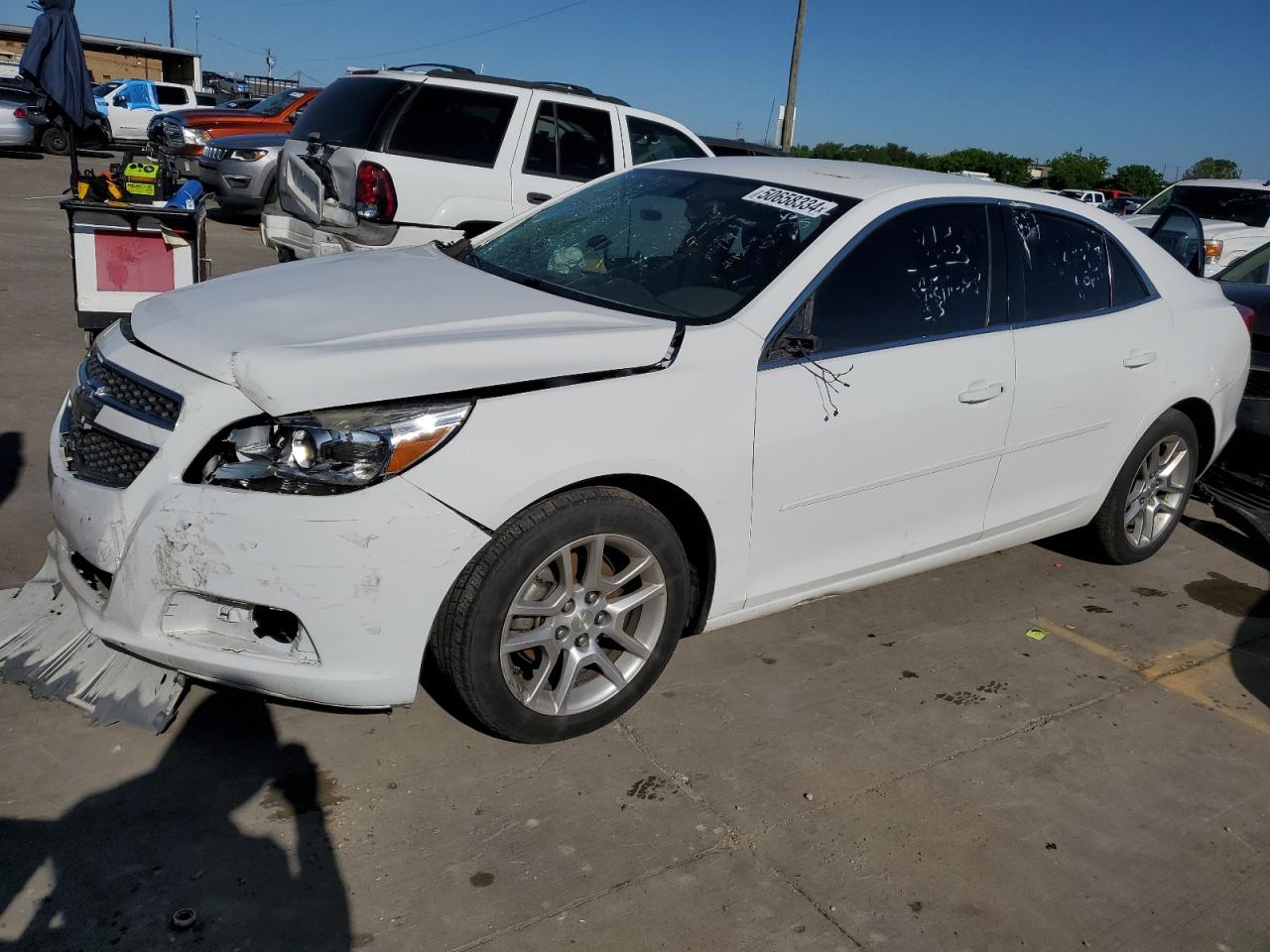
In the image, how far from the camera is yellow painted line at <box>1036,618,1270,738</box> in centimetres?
390

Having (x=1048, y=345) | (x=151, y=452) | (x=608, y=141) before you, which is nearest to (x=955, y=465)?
(x=1048, y=345)

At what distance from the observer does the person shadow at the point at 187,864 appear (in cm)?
243

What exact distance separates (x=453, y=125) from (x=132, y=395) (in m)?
5.66

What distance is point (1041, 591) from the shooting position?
15.8ft

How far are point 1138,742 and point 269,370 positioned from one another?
3.02 metres

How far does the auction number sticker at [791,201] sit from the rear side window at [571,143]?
4.75 meters

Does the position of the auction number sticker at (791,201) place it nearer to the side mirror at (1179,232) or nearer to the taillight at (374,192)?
the side mirror at (1179,232)

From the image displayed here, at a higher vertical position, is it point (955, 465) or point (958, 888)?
point (955, 465)

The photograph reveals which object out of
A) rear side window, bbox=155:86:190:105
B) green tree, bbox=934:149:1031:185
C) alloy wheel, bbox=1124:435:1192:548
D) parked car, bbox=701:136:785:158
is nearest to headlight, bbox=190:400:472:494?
alloy wheel, bbox=1124:435:1192:548

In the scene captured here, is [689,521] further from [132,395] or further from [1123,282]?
[1123,282]

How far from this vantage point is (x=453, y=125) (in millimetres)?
8117

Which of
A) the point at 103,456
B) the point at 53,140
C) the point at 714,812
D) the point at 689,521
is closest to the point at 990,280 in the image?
the point at 689,521

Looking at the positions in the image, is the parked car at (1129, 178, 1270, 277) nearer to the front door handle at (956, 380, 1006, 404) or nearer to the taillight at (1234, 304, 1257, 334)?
the taillight at (1234, 304, 1257, 334)

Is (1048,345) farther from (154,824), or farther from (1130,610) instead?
(154,824)
